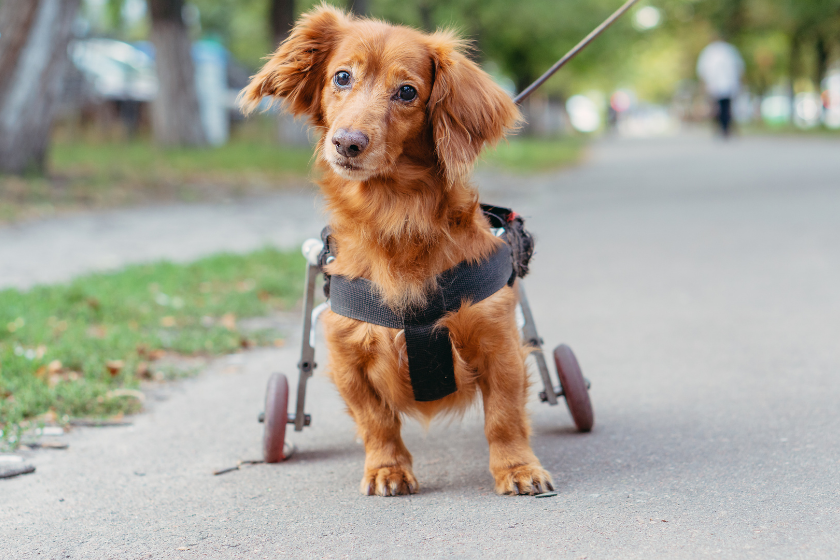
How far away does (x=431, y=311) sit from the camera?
291 cm

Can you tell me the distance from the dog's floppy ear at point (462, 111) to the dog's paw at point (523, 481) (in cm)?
100

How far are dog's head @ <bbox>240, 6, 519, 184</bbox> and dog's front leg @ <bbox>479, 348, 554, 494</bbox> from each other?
666 millimetres

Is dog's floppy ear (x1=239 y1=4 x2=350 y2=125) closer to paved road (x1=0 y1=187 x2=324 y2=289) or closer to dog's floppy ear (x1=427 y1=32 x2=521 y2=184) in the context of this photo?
dog's floppy ear (x1=427 y1=32 x2=521 y2=184)

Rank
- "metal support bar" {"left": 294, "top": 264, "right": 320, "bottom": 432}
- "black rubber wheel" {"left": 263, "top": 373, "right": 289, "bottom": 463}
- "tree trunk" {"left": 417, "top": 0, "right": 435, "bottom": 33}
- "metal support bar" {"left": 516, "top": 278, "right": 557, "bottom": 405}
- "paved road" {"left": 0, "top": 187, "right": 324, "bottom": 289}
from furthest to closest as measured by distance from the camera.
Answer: "tree trunk" {"left": 417, "top": 0, "right": 435, "bottom": 33}
"paved road" {"left": 0, "top": 187, "right": 324, "bottom": 289}
"metal support bar" {"left": 516, "top": 278, "right": 557, "bottom": 405}
"metal support bar" {"left": 294, "top": 264, "right": 320, "bottom": 432}
"black rubber wheel" {"left": 263, "top": 373, "right": 289, "bottom": 463}

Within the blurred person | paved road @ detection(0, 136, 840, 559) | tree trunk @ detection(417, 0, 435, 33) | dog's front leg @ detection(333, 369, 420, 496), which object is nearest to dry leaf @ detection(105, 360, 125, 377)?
paved road @ detection(0, 136, 840, 559)

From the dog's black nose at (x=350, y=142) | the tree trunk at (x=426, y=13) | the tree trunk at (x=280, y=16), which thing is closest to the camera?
the dog's black nose at (x=350, y=142)

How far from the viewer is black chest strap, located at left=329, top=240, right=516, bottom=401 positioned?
9.52 feet

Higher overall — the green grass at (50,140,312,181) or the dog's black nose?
the green grass at (50,140,312,181)

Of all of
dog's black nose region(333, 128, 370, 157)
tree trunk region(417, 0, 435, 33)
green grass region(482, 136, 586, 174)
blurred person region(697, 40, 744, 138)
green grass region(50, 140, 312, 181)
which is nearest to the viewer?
dog's black nose region(333, 128, 370, 157)

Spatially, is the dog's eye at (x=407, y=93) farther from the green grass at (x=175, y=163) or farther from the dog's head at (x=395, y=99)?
the green grass at (x=175, y=163)

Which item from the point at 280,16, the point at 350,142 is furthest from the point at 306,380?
the point at 280,16

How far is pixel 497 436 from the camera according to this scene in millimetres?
3053

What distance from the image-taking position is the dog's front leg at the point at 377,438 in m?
3.04

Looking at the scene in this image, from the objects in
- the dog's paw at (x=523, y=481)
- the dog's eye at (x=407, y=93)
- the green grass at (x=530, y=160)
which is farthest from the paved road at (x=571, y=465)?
the green grass at (x=530, y=160)
